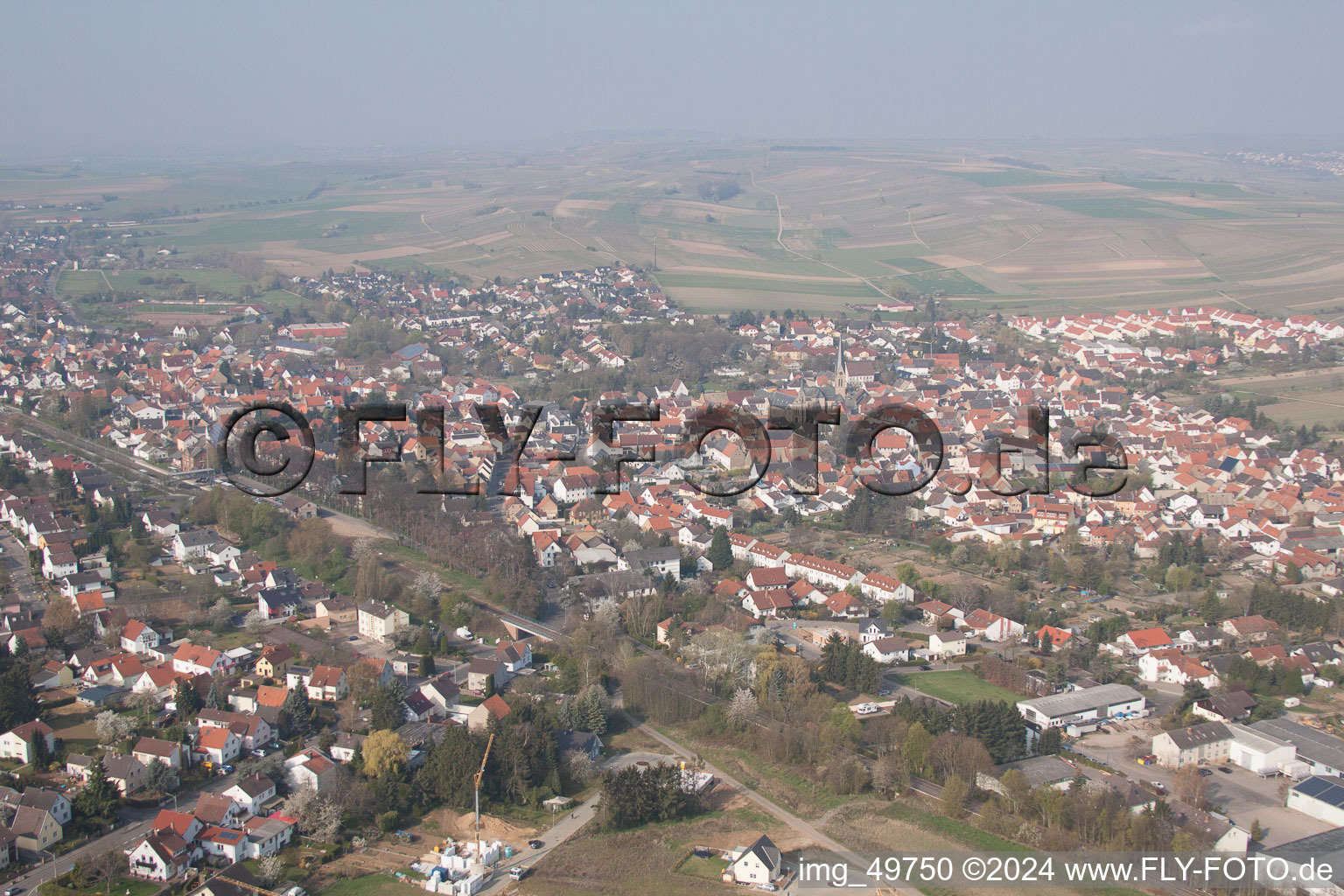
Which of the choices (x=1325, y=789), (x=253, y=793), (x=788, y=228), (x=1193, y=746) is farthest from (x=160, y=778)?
(x=788, y=228)

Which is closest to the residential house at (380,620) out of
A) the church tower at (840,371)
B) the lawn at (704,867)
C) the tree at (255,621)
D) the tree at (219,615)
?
the tree at (255,621)

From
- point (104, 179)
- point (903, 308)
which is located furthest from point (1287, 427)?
point (104, 179)

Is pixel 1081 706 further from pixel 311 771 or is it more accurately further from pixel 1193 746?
pixel 311 771

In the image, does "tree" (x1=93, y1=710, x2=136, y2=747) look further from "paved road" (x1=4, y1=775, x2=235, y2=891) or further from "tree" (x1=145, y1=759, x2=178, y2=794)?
"paved road" (x1=4, y1=775, x2=235, y2=891)

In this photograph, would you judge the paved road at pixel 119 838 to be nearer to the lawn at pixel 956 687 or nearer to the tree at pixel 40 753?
the tree at pixel 40 753

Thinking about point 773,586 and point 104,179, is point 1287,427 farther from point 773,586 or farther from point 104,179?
point 104,179

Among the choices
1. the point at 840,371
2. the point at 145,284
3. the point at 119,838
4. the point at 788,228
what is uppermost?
the point at 788,228
